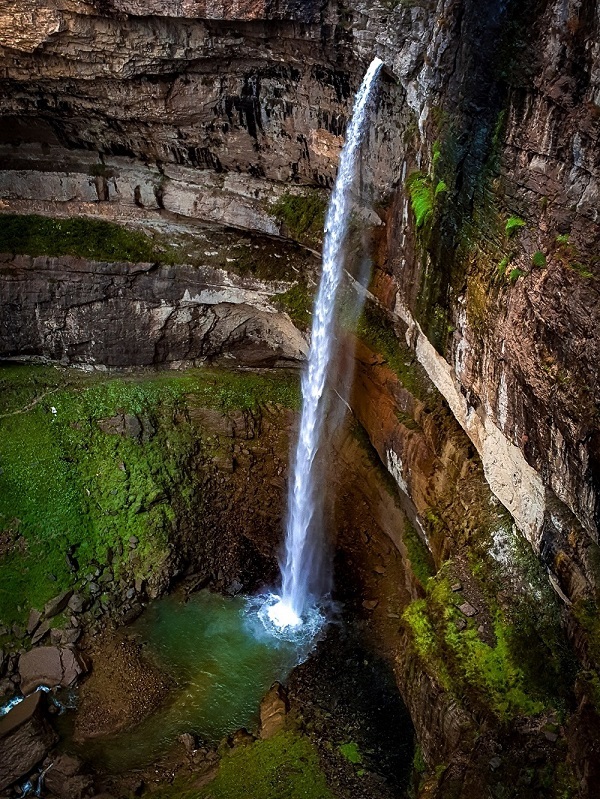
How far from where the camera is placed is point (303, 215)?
1456 centimetres

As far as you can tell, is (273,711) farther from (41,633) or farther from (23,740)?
(41,633)

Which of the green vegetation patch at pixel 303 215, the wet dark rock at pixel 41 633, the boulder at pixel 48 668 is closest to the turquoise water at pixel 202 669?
the boulder at pixel 48 668

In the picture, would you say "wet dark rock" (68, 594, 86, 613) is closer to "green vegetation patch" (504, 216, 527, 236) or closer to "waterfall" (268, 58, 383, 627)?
"waterfall" (268, 58, 383, 627)

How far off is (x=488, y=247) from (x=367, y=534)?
769 cm

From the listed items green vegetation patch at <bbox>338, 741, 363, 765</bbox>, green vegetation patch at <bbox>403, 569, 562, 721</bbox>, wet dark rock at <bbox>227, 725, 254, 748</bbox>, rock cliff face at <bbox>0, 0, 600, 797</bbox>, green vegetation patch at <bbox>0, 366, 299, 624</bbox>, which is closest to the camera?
rock cliff face at <bbox>0, 0, 600, 797</bbox>

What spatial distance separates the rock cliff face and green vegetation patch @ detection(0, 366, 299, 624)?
0.98 metres

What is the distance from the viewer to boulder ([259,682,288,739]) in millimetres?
11055

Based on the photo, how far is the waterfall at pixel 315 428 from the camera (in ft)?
43.0

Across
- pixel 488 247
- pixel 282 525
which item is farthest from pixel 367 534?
pixel 488 247

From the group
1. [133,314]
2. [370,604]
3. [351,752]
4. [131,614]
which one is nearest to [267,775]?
Result: [351,752]

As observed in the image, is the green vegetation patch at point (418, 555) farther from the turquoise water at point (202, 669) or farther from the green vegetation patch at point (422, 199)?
the green vegetation patch at point (422, 199)

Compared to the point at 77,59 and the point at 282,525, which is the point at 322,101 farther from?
the point at 282,525

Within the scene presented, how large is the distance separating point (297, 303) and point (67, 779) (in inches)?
386

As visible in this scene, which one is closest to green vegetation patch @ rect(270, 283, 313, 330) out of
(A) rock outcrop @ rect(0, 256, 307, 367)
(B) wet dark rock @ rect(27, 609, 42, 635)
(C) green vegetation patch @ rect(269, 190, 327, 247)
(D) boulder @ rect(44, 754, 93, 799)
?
(A) rock outcrop @ rect(0, 256, 307, 367)
